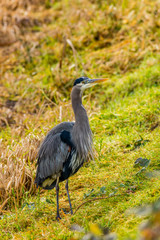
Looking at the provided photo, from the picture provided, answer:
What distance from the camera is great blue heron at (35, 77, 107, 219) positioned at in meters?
3.91

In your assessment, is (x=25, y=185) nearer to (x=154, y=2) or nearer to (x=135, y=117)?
(x=135, y=117)

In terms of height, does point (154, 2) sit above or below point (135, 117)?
above

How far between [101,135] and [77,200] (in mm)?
1567

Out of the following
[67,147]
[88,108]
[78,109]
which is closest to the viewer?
[67,147]

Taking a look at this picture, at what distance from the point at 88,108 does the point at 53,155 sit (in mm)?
2366

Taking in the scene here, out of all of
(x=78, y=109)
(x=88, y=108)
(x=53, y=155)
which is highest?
(x=78, y=109)

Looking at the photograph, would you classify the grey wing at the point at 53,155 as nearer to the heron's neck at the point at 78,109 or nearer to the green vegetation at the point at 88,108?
the heron's neck at the point at 78,109

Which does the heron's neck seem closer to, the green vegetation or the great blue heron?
the great blue heron

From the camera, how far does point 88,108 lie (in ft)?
20.4

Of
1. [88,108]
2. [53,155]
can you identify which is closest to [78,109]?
[53,155]

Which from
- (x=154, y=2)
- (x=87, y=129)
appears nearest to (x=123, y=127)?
(x=87, y=129)

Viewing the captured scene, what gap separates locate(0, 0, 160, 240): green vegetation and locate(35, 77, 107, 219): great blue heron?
357 mm

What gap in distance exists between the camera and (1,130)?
664 centimetres

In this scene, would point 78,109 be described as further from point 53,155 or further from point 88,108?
point 88,108
